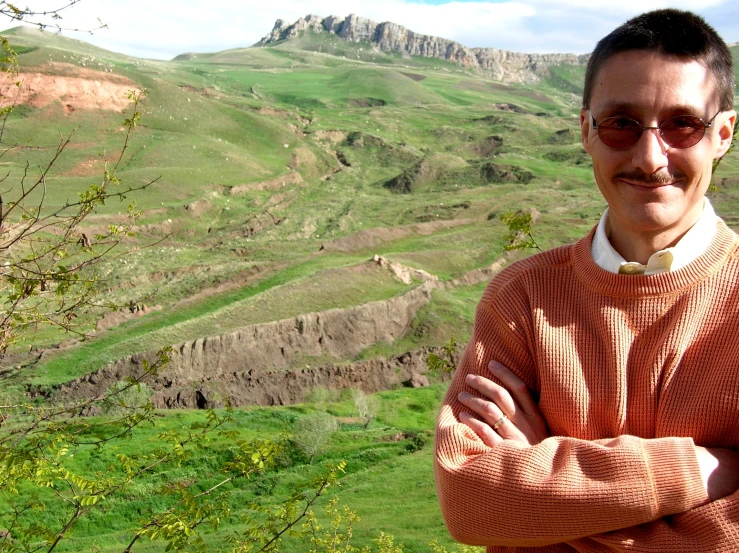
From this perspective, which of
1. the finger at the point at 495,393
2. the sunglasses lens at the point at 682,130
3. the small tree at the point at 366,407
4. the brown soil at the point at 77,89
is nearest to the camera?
the sunglasses lens at the point at 682,130

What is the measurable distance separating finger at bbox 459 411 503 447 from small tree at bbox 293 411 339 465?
22116 millimetres

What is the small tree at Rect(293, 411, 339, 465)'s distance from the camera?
24906 millimetres

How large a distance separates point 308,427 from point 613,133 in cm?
2358

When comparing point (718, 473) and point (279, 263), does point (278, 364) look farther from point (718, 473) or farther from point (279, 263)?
point (718, 473)

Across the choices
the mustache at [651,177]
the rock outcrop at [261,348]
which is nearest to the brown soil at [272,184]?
the rock outcrop at [261,348]

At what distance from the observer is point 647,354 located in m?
2.98

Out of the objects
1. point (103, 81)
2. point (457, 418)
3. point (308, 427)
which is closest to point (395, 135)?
point (103, 81)

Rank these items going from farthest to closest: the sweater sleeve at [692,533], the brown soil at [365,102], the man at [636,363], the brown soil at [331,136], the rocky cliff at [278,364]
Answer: the brown soil at [365,102], the brown soil at [331,136], the rocky cliff at [278,364], the man at [636,363], the sweater sleeve at [692,533]

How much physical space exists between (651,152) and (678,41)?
0.46 metres

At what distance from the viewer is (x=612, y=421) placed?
3039 millimetres

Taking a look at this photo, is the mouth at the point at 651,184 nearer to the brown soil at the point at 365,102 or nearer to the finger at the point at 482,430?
the finger at the point at 482,430

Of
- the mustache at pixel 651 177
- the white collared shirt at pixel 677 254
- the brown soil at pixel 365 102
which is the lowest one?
the white collared shirt at pixel 677 254

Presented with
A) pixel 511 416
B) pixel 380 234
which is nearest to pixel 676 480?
pixel 511 416

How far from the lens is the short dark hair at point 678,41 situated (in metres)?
2.79
